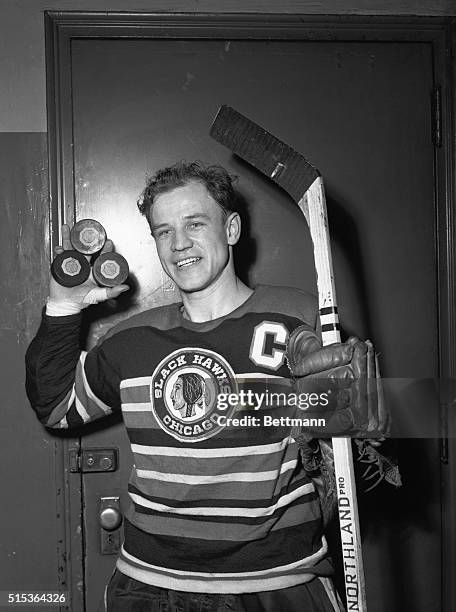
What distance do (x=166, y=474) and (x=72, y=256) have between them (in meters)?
0.39

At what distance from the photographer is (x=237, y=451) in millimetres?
1125

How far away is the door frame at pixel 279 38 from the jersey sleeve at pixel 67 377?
0.14 meters

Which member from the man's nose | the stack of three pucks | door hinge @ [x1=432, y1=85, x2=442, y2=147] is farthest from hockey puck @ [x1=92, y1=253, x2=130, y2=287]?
door hinge @ [x1=432, y1=85, x2=442, y2=147]

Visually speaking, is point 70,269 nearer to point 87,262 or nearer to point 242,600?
point 87,262

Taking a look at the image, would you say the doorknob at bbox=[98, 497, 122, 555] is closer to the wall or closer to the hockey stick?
the wall

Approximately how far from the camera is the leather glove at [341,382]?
39.4 inches

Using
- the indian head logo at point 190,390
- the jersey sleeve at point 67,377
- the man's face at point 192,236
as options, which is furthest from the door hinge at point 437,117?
the jersey sleeve at point 67,377

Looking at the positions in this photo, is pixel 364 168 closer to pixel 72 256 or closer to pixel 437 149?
pixel 437 149

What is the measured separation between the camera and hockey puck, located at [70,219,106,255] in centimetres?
128

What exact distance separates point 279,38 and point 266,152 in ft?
1.11

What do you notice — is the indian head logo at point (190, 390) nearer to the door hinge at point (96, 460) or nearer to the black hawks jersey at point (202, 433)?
the black hawks jersey at point (202, 433)

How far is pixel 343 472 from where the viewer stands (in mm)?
1040

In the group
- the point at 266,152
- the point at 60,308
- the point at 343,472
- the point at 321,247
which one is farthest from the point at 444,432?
the point at 60,308

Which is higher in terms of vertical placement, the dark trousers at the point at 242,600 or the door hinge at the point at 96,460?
the door hinge at the point at 96,460
